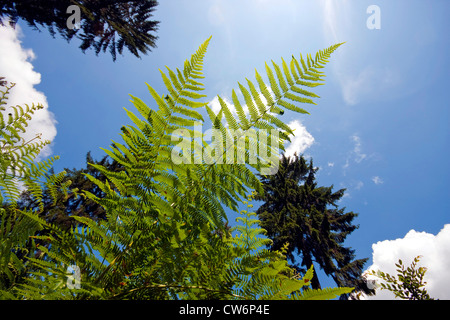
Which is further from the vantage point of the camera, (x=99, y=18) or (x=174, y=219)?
(x=99, y=18)

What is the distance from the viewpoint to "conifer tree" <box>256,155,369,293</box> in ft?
40.1

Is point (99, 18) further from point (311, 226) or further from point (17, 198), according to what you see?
point (311, 226)

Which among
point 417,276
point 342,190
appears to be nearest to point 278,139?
point 417,276

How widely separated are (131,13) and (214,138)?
10359 millimetres

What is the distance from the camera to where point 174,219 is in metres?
0.62

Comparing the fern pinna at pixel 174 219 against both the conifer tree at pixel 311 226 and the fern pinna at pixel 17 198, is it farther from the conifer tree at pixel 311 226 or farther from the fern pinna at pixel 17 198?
the conifer tree at pixel 311 226

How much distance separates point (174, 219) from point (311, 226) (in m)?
13.7

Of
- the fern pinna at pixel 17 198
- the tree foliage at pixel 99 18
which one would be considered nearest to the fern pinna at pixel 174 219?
the fern pinna at pixel 17 198

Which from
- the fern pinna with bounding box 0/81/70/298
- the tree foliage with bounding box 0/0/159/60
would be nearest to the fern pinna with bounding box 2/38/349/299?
the fern pinna with bounding box 0/81/70/298

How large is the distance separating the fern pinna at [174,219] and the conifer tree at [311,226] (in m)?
11.2

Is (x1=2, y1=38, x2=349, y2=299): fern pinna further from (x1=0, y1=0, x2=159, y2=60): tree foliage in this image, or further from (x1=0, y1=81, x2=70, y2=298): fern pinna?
(x1=0, y1=0, x2=159, y2=60): tree foliage

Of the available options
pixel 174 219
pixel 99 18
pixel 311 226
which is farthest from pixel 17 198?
pixel 311 226

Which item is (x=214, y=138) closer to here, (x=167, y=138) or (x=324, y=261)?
(x=167, y=138)

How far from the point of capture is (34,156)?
1451mm
